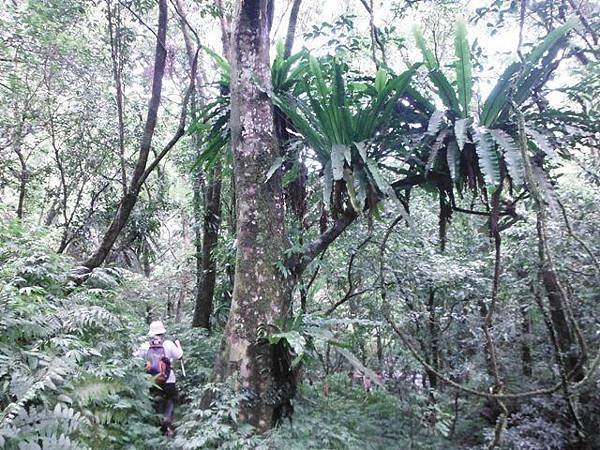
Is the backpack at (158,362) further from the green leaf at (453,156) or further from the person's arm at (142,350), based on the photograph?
the green leaf at (453,156)

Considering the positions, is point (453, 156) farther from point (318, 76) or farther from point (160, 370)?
point (160, 370)

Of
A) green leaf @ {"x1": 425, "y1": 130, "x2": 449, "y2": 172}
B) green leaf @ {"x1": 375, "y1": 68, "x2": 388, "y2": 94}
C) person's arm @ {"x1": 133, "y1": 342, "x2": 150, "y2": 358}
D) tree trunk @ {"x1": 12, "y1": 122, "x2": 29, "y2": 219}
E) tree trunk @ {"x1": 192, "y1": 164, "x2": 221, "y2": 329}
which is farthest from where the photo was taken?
tree trunk @ {"x1": 12, "y1": 122, "x2": 29, "y2": 219}

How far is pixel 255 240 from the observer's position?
10.7 ft

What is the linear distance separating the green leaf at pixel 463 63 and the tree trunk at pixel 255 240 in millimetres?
1422

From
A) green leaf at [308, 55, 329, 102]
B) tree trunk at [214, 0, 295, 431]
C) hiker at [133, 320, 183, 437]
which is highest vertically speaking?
green leaf at [308, 55, 329, 102]

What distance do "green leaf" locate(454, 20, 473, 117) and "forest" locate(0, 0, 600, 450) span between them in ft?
0.05

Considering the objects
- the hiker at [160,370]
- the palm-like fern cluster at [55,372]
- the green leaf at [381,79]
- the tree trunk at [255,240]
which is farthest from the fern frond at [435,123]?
the hiker at [160,370]

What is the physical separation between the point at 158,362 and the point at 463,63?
3.44 metres

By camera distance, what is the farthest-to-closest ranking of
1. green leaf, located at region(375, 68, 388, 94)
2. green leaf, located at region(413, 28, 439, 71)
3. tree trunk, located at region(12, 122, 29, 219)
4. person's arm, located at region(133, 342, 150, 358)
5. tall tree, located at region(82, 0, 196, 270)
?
tree trunk, located at region(12, 122, 29, 219)
tall tree, located at region(82, 0, 196, 270)
person's arm, located at region(133, 342, 150, 358)
green leaf, located at region(375, 68, 388, 94)
green leaf, located at region(413, 28, 439, 71)

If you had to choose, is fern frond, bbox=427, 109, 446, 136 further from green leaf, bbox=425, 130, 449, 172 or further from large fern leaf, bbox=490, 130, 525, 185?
large fern leaf, bbox=490, 130, 525, 185

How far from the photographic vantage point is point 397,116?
3395 mm

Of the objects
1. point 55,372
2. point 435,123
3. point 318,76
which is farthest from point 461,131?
point 55,372

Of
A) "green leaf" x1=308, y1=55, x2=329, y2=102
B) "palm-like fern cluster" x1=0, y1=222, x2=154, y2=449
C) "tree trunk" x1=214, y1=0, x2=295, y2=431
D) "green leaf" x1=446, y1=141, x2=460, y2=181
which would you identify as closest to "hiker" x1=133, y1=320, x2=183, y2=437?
"palm-like fern cluster" x1=0, y1=222, x2=154, y2=449

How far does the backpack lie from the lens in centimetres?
384
